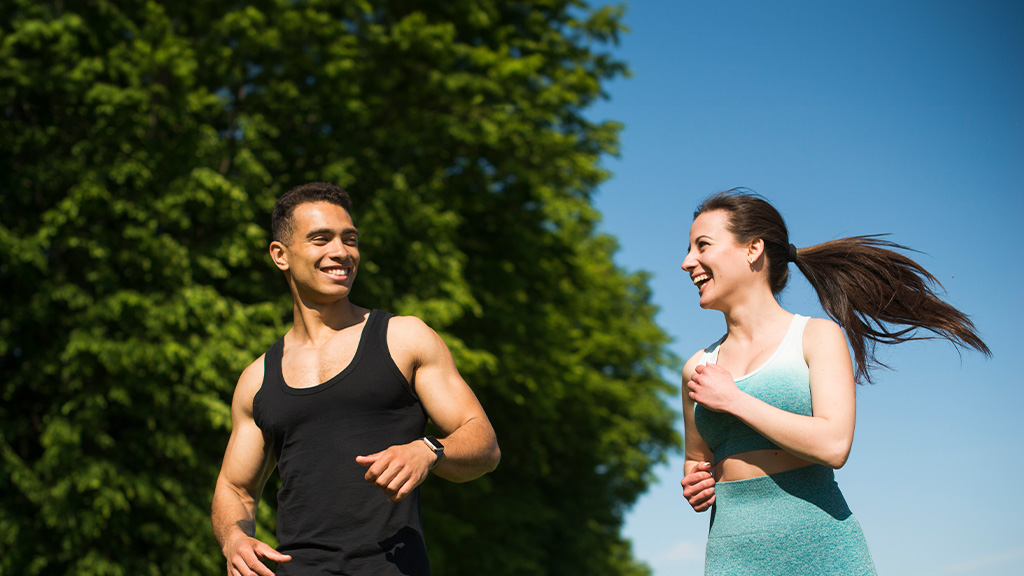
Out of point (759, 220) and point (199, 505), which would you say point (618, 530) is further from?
point (759, 220)

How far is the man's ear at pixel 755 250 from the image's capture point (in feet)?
11.9

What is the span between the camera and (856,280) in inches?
150

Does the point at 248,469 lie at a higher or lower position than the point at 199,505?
lower

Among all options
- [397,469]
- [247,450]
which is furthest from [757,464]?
[247,450]

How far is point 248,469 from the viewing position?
3.71 meters

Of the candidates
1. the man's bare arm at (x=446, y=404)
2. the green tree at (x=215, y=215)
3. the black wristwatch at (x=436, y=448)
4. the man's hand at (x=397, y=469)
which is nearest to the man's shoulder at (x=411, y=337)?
the man's bare arm at (x=446, y=404)

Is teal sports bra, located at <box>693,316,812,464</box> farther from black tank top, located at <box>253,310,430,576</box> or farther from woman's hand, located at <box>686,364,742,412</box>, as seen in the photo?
black tank top, located at <box>253,310,430,576</box>

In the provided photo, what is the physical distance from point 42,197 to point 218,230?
2.29 m

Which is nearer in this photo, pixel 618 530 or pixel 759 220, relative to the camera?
pixel 759 220

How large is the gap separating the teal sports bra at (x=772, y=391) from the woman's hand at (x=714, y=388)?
0.12m

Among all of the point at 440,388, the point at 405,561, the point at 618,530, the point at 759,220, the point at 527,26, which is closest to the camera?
the point at 405,561

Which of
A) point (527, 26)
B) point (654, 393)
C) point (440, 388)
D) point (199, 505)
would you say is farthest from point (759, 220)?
point (654, 393)

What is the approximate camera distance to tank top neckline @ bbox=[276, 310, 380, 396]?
3.44 m

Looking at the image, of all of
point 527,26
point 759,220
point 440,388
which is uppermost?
point 527,26
